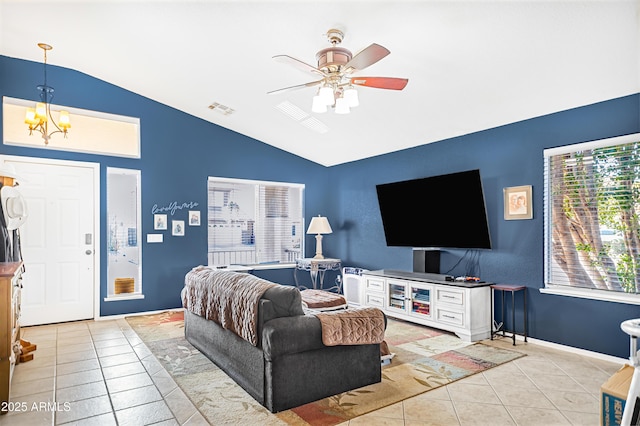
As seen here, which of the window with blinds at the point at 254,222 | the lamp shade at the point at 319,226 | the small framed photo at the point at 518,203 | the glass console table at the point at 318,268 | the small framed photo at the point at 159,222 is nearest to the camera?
the small framed photo at the point at 518,203

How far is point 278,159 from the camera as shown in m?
7.05

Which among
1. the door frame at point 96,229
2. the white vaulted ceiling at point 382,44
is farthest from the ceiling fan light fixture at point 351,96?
the door frame at point 96,229

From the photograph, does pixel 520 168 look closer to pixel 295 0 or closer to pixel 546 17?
pixel 546 17

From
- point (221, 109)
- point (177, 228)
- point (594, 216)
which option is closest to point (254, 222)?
point (177, 228)

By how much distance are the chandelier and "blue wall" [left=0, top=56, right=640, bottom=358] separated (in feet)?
0.33

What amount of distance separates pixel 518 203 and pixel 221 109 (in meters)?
4.24

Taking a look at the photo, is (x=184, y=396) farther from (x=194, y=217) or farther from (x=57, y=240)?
(x=194, y=217)

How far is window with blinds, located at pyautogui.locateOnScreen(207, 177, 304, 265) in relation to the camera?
6527 millimetres

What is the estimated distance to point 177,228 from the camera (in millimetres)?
6012

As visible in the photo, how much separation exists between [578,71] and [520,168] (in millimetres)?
1274

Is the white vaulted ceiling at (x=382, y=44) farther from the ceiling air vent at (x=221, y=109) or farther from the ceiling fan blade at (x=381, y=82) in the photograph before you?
the ceiling fan blade at (x=381, y=82)

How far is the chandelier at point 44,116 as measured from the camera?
4258 millimetres

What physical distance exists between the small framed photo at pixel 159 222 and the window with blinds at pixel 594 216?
16.8 feet

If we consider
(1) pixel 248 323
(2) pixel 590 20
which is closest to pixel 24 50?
(1) pixel 248 323
